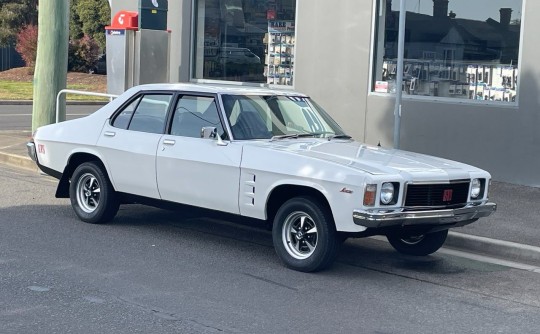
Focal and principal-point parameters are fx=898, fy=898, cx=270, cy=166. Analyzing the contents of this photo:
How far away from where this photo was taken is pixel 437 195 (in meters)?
8.02

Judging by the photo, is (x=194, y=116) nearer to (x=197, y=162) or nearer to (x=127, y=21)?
(x=197, y=162)

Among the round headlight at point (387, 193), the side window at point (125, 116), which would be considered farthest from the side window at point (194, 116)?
the round headlight at point (387, 193)

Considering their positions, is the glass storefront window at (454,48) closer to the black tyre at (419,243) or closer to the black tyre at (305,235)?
the black tyre at (419,243)

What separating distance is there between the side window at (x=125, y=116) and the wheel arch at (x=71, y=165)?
467 mm

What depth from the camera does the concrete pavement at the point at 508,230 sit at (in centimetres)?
927

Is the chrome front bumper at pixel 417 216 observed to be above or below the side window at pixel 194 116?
below

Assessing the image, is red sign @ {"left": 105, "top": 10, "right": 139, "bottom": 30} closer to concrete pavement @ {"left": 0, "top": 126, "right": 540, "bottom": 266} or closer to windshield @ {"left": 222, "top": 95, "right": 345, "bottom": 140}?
windshield @ {"left": 222, "top": 95, "right": 345, "bottom": 140}

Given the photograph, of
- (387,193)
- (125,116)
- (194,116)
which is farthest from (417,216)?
(125,116)

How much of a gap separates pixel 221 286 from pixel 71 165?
3486 mm

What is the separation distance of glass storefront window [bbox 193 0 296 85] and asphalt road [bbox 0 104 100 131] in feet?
15.0

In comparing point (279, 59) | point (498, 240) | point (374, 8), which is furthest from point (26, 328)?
point (279, 59)

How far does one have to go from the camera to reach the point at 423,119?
46.6 feet

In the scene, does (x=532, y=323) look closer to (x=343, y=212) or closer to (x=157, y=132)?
→ (x=343, y=212)

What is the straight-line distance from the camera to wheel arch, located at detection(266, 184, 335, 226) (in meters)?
8.02
